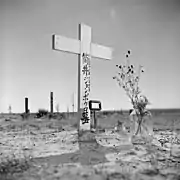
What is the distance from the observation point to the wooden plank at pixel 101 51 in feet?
8.30

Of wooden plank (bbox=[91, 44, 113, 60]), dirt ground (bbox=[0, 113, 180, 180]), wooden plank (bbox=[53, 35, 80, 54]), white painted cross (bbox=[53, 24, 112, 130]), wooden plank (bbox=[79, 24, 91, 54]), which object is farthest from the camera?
wooden plank (bbox=[91, 44, 113, 60])

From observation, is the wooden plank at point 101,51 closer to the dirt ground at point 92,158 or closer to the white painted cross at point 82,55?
the white painted cross at point 82,55

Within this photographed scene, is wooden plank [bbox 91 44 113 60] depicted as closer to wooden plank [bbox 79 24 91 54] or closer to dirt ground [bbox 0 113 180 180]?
wooden plank [bbox 79 24 91 54]

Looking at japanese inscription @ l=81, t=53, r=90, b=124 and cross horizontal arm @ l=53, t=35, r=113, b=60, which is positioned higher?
cross horizontal arm @ l=53, t=35, r=113, b=60

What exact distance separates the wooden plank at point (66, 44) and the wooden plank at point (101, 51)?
25 centimetres

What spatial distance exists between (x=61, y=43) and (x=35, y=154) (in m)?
1.17

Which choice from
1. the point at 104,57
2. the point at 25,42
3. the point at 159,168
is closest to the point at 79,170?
the point at 159,168

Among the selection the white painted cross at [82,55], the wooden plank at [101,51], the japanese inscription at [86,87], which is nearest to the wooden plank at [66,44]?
the white painted cross at [82,55]

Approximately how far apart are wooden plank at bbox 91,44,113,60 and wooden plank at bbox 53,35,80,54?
25 cm

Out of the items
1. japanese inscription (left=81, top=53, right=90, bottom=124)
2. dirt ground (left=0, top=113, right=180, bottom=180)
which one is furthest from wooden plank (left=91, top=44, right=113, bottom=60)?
dirt ground (left=0, top=113, right=180, bottom=180)

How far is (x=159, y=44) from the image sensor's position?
122 inches

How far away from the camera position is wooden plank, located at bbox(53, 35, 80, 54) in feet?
7.02

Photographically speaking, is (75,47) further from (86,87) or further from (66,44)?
(86,87)

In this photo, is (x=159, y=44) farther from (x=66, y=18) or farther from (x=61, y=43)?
(x=61, y=43)
